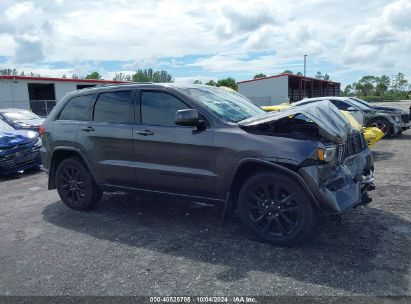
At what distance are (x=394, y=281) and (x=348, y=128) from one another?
1936 millimetres

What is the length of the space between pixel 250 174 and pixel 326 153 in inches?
34.8

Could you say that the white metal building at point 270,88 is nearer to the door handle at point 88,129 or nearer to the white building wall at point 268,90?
the white building wall at point 268,90

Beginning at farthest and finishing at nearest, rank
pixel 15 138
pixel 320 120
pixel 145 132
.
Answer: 1. pixel 15 138
2. pixel 145 132
3. pixel 320 120

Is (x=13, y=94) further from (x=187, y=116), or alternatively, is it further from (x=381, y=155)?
(x=187, y=116)

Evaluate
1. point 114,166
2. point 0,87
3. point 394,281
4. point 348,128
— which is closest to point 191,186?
point 114,166

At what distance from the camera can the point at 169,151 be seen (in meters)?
4.68

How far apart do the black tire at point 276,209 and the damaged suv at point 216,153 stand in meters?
0.01

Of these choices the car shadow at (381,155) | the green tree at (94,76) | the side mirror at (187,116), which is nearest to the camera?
the side mirror at (187,116)

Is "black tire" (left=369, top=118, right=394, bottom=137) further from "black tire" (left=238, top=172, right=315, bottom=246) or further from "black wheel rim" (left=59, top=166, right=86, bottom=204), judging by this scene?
"black wheel rim" (left=59, top=166, right=86, bottom=204)

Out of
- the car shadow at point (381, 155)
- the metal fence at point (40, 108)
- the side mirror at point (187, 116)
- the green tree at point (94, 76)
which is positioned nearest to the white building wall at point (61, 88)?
the metal fence at point (40, 108)

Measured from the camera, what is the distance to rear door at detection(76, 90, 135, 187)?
16.7ft

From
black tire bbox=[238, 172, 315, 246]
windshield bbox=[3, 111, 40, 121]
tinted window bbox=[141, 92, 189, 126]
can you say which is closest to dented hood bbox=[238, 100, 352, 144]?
black tire bbox=[238, 172, 315, 246]

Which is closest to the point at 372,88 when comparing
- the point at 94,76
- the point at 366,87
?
the point at 366,87

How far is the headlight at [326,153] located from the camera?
387cm
